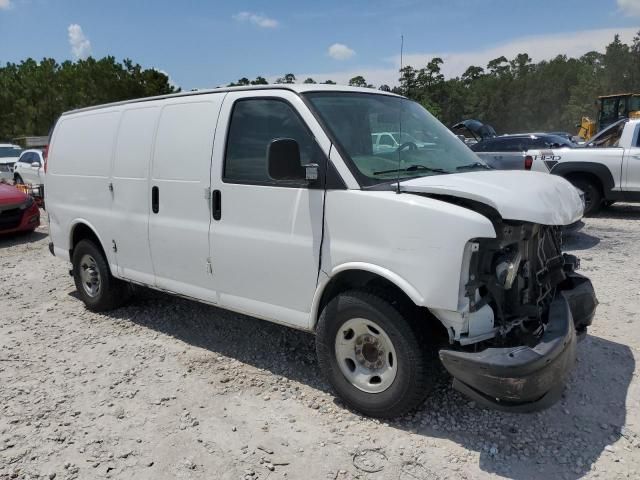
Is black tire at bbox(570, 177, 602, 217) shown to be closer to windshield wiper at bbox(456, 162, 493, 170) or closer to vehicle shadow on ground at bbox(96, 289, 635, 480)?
vehicle shadow on ground at bbox(96, 289, 635, 480)

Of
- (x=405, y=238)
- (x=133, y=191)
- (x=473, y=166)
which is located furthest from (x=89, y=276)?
(x=473, y=166)

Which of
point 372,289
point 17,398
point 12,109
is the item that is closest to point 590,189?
point 372,289

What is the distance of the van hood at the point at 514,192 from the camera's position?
114 inches

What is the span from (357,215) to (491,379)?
4.00 ft

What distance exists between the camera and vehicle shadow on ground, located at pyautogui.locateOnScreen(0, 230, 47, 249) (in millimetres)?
10052

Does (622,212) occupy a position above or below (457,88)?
below

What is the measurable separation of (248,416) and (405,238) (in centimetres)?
163

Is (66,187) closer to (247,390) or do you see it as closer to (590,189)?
(247,390)

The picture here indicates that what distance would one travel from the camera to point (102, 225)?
530 centimetres

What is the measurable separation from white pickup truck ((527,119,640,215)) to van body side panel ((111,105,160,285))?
316 inches

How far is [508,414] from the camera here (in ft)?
11.5

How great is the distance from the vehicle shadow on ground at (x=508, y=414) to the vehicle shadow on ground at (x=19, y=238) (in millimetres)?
6427

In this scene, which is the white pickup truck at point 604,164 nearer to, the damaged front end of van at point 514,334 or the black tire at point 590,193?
the black tire at point 590,193

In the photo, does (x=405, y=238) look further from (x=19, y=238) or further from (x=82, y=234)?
(x=19, y=238)
